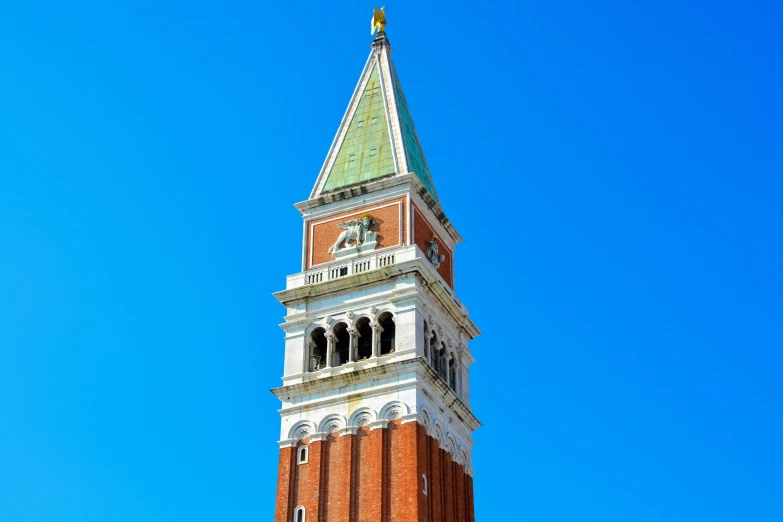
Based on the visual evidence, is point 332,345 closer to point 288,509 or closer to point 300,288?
point 300,288

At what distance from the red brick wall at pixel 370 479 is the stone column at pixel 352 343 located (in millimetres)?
3909

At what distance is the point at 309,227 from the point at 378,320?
801cm

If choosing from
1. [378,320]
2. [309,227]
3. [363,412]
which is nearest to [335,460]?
[363,412]

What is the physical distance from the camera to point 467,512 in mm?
67250

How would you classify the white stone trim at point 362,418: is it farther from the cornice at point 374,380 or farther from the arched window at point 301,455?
the arched window at point 301,455

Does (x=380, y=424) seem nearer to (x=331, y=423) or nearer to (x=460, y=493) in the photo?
(x=331, y=423)

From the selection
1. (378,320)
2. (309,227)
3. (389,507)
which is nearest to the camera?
(389,507)

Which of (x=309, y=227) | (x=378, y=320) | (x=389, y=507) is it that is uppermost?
(x=309, y=227)

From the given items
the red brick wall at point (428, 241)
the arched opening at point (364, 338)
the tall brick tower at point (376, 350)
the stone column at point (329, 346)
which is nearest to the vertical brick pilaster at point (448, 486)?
the tall brick tower at point (376, 350)

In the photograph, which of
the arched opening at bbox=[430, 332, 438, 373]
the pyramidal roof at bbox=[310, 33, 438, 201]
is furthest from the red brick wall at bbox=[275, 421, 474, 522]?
the pyramidal roof at bbox=[310, 33, 438, 201]

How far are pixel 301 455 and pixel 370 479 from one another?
4.16 m

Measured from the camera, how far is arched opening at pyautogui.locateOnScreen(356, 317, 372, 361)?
221 ft

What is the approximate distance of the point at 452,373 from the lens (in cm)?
7025

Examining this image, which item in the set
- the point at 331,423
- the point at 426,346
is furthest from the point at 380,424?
the point at 426,346
